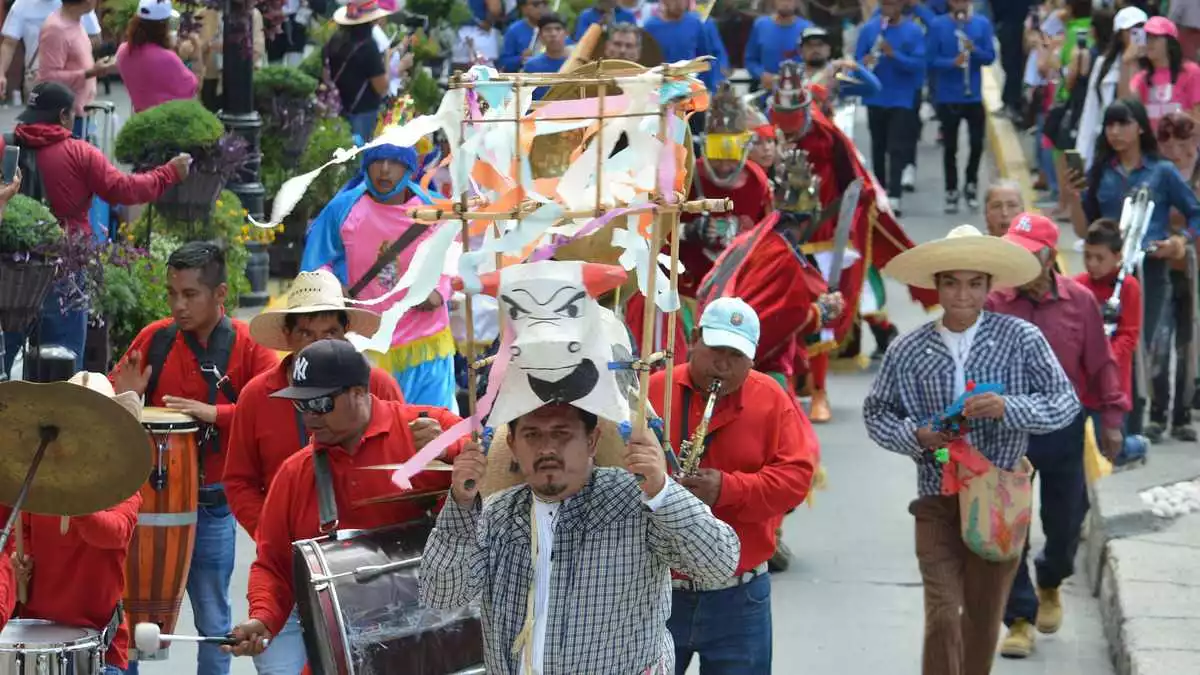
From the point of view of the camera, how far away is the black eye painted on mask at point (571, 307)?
5.10m

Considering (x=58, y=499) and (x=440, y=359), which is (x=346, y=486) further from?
(x=440, y=359)

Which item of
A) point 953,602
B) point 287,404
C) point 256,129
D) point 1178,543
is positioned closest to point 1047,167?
point 256,129

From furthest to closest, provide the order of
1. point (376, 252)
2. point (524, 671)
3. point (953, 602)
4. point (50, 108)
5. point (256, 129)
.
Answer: point (256, 129) → point (50, 108) → point (376, 252) → point (953, 602) → point (524, 671)

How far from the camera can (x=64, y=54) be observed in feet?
47.8

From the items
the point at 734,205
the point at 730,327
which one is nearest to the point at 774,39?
the point at 734,205

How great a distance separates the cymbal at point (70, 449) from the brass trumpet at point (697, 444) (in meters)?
1.60

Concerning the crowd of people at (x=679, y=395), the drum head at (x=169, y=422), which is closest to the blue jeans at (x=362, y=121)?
the crowd of people at (x=679, y=395)

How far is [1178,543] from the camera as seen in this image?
10.4 metres

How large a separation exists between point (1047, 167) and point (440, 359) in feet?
41.3

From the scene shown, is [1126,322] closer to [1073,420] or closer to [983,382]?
[1073,420]

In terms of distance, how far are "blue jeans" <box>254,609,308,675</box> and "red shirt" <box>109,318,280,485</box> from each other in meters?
0.87

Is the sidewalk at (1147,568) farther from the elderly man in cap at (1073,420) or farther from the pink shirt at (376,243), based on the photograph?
the pink shirt at (376,243)

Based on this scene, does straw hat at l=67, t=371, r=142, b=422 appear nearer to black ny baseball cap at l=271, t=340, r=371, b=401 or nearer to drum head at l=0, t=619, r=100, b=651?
black ny baseball cap at l=271, t=340, r=371, b=401

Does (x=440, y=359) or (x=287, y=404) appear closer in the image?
(x=287, y=404)
